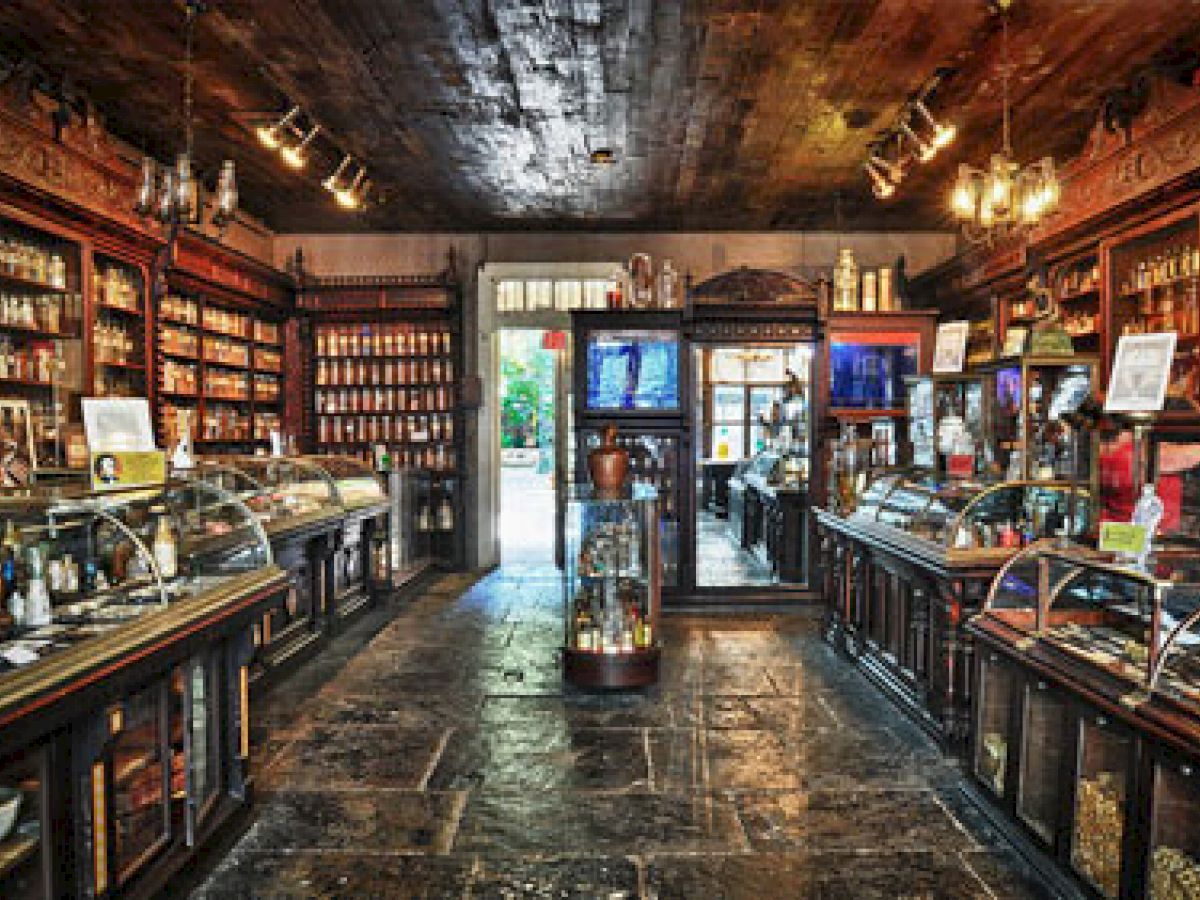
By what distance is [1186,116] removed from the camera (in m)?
4.78

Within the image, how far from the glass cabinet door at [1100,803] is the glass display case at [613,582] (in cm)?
251

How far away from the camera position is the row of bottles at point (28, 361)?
16.4 ft

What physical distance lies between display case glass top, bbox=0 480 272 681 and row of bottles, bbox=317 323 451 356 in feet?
16.9

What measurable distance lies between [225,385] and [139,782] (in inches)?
228

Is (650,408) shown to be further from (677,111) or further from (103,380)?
(103,380)

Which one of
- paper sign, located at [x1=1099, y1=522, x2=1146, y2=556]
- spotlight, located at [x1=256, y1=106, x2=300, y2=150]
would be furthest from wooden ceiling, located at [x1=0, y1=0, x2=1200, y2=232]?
paper sign, located at [x1=1099, y1=522, x2=1146, y2=556]

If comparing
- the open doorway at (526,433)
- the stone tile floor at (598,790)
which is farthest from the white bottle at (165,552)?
the open doorway at (526,433)

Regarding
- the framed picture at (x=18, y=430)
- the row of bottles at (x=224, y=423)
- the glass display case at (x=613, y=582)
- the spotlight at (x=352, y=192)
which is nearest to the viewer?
the framed picture at (x=18, y=430)

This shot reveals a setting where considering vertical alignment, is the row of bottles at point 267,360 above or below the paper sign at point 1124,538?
above

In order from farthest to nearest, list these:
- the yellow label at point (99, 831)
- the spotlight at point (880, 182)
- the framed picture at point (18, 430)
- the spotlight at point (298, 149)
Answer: the spotlight at point (880, 182) → the spotlight at point (298, 149) → the framed picture at point (18, 430) → the yellow label at point (99, 831)

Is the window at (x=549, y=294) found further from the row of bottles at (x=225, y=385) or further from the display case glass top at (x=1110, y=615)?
the display case glass top at (x=1110, y=615)

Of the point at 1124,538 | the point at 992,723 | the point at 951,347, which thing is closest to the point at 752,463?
the point at 951,347

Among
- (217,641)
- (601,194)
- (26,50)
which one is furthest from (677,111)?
(217,641)

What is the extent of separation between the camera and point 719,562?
7.46m
